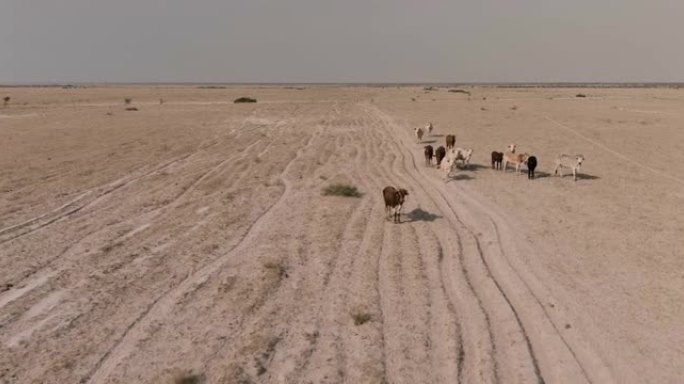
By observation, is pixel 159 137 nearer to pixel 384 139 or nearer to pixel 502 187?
pixel 384 139

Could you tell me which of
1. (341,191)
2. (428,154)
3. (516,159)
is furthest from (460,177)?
(341,191)

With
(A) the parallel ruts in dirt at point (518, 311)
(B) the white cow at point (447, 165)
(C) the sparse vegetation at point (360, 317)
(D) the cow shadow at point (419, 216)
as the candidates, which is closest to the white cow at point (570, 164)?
(B) the white cow at point (447, 165)

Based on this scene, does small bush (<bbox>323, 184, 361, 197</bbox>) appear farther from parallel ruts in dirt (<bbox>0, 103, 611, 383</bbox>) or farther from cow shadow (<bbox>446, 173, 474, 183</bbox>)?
cow shadow (<bbox>446, 173, 474, 183</bbox>)

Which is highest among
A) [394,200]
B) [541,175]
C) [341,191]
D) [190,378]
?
[394,200]

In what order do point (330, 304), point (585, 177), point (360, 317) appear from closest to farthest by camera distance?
point (360, 317) < point (330, 304) < point (585, 177)

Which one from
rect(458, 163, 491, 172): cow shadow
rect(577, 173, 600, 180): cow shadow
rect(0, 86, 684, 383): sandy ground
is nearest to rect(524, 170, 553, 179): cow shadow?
rect(0, 86, 684, 383): sandy ground

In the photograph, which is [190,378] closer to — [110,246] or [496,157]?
[110,246]

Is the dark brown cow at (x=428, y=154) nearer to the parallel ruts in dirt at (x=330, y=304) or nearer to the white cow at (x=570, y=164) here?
the white cow at (x=570, y=164)

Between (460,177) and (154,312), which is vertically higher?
(460,177)
